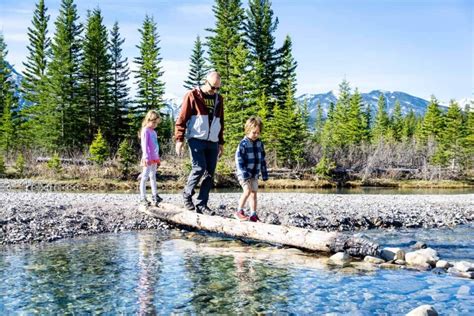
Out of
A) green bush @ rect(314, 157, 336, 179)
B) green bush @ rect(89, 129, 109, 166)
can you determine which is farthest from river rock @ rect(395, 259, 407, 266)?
green bush @ rect(314, 157, 336, 179)

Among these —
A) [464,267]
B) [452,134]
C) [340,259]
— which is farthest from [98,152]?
[452,134]

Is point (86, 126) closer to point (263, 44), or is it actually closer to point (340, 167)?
point (263, 44)

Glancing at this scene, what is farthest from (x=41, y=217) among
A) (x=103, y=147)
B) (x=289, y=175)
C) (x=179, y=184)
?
(x=289, y=175)

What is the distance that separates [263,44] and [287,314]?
44.1 m

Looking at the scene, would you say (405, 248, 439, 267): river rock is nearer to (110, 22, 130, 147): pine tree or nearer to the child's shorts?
the child's shorts

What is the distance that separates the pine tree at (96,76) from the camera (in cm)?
4406

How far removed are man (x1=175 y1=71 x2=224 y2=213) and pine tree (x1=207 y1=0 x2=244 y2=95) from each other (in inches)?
1412

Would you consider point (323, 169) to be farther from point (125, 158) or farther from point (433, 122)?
point (433, 122)

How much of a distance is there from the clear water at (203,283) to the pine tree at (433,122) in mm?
60217

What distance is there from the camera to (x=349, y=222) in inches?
410

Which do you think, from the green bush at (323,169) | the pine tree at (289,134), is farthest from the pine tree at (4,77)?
the green bush at (323,169)

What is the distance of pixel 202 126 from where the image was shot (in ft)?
26.4

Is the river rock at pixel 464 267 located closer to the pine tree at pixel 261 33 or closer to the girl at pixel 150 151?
the girl at pixel 150 151

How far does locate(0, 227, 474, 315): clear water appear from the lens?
15.0 ft
